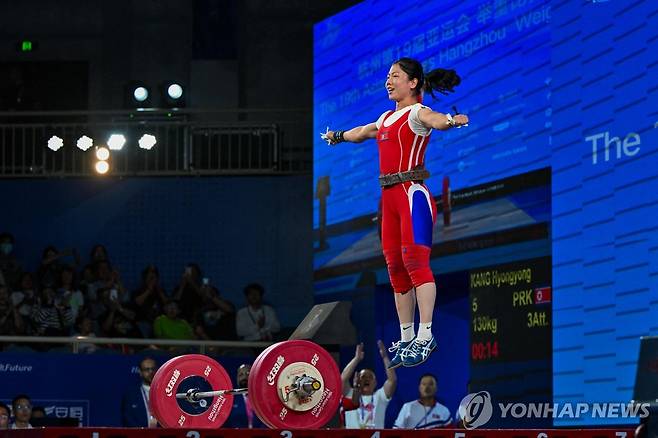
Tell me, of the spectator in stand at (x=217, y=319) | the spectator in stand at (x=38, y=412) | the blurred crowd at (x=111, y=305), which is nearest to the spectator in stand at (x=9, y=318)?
the blurred crowd at (x=111, y=305)

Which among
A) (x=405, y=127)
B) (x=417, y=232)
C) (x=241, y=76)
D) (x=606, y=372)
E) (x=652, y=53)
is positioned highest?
(x=241, y=76)

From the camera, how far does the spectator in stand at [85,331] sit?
43.2ft

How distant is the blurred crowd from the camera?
1362cm

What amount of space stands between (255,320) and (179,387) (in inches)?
241

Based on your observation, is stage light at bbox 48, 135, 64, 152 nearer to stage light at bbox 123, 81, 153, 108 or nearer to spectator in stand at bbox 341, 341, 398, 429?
stage light at bbox 123, 81, 153, 108

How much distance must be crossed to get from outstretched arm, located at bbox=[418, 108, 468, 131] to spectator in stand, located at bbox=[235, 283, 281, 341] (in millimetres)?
7775

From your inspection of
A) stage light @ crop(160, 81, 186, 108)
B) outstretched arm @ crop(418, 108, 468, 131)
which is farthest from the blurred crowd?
outstretched arm @ crop(418, 108, 468, 131)

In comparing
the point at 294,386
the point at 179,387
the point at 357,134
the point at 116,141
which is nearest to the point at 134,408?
the point at 116,141

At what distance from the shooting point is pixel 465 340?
12656 mm

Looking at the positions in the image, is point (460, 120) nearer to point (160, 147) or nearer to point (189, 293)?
point (189, 293)

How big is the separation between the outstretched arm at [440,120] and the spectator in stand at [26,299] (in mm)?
8424

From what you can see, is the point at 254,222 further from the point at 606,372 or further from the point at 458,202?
the point at 606,372

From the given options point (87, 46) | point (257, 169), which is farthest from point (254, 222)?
point (87, 46)

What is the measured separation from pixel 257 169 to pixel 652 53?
6600 mm
